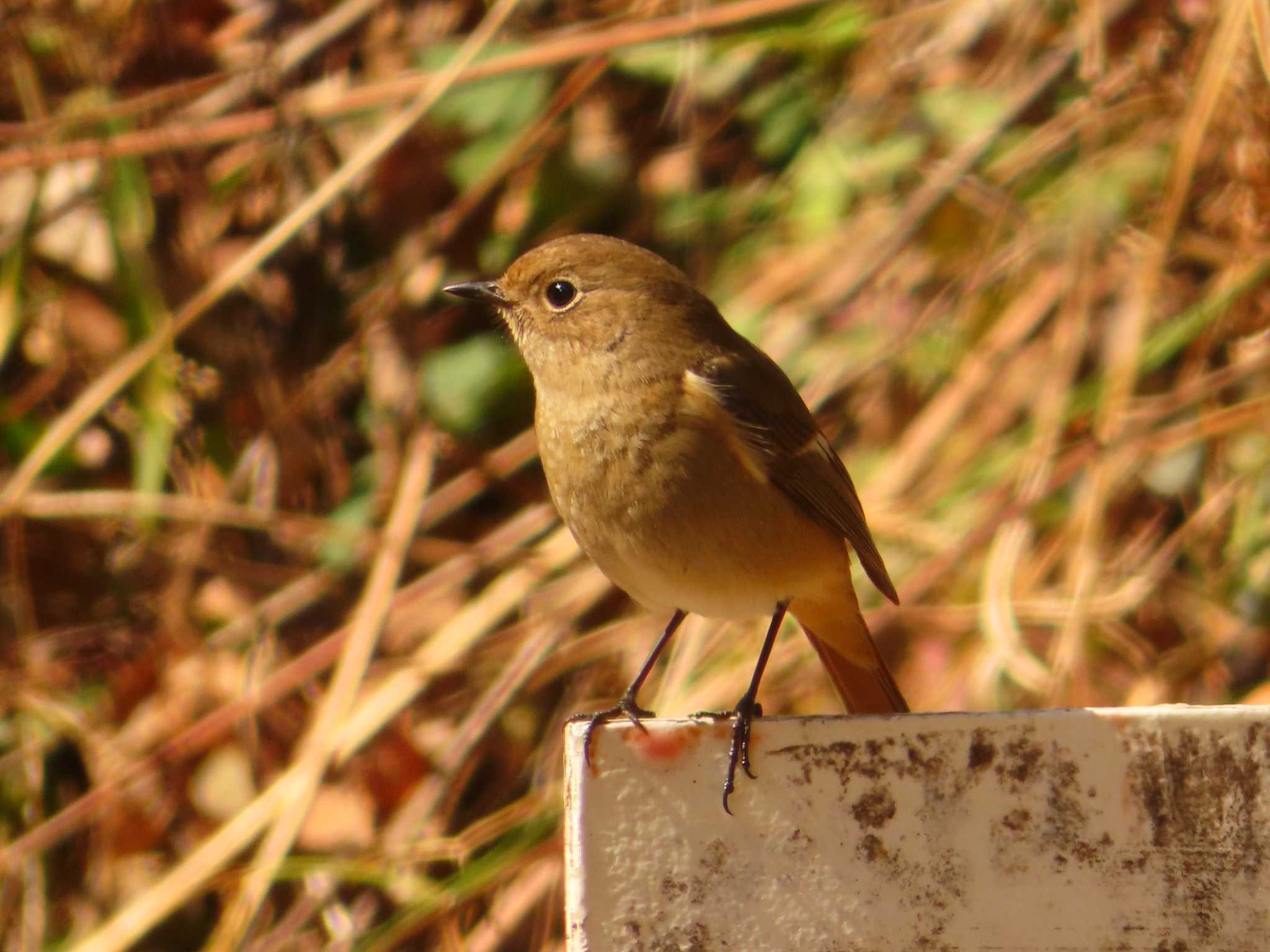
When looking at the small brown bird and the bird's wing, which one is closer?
the small brown bird

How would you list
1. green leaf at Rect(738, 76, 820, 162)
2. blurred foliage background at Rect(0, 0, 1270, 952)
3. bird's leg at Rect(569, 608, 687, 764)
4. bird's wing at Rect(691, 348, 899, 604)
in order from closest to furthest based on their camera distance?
bird's leg at Rect(569, 608, 687, 764), bird's wing at Rect(691, 348, 899, 604), blurred foliage background at Rect(0, 0, 1270, 952), green leaf at Rect(738, 76, 820, 162)

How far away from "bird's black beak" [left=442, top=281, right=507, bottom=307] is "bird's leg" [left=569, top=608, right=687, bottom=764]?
744mm

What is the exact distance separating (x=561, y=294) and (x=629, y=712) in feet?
2.86

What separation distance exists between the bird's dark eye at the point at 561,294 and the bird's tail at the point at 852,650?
757mm

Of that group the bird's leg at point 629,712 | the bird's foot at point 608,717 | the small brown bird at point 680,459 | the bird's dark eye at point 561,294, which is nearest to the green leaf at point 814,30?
the small brown bird at point 680,459

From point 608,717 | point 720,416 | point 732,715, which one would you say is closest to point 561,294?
point 720,416

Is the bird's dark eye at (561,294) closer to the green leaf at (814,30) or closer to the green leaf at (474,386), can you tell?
the green leaf at (474,386)

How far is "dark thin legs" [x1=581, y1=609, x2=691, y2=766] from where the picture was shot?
181 centimetres

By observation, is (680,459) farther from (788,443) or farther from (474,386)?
(474,386)

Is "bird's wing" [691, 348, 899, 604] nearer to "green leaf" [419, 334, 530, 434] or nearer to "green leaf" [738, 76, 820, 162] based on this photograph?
"green leaf" [419, 334, 530, 434]

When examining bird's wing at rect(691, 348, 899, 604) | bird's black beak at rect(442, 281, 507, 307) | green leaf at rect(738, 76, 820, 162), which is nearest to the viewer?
bird's wing at rect(691, 348, 899, 604)

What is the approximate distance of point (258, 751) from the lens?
4.15 m

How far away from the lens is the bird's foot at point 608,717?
181 centimetres

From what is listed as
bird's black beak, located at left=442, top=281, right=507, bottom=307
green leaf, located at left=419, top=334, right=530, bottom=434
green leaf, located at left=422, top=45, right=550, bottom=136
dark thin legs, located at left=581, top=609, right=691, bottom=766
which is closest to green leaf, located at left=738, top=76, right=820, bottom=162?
green leaf, located at left=422, top=45, right=550, bottom=136
